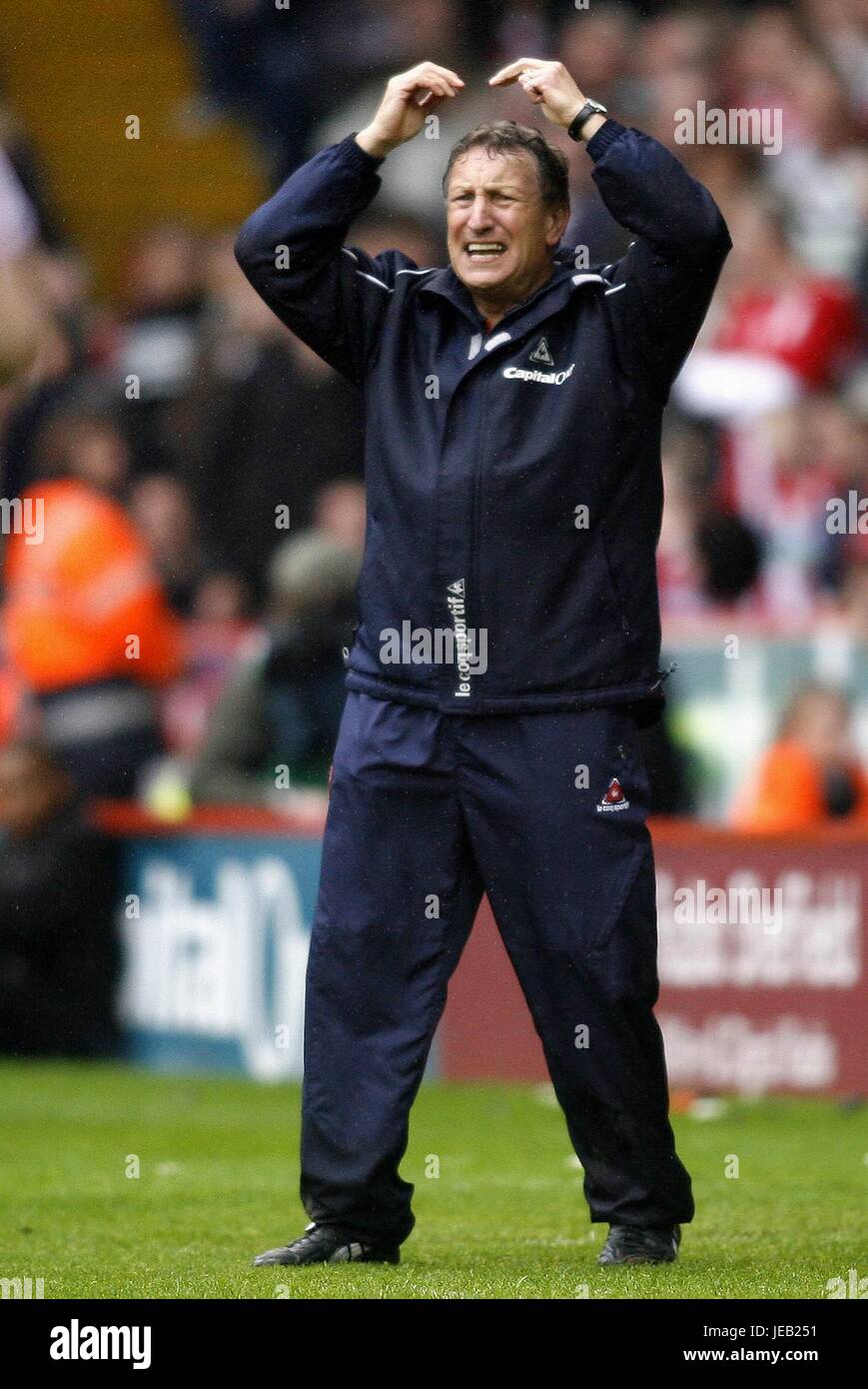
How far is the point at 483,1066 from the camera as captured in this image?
9945 mm

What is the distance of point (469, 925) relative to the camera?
5.73 meters

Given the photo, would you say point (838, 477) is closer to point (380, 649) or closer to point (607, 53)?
point (607, 53)

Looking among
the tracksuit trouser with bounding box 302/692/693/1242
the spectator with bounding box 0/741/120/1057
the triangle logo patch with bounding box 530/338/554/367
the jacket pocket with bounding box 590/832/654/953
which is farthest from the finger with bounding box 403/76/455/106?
the spectator with bounding box 0/741/120/1057

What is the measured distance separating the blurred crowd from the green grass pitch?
1.59m

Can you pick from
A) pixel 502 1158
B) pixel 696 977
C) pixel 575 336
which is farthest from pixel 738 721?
pixel 575 336

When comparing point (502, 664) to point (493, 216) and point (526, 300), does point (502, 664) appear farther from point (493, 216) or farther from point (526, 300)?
point (493, 216)

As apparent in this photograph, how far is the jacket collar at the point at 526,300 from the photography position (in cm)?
566

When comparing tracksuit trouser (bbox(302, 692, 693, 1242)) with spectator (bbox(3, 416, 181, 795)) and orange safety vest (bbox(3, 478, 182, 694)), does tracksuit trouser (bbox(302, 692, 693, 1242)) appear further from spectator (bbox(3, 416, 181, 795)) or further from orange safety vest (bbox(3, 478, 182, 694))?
orange safety vest (bbox(3, 478, 182, 694))

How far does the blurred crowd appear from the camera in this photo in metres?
11.2

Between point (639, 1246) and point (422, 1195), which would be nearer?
point (639, 1246)

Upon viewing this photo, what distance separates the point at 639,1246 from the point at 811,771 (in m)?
4.71

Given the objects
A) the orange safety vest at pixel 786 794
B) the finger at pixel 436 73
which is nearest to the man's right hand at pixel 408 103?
the finger at pixel 436 73

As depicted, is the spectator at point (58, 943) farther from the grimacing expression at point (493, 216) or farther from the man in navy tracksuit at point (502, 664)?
the grimacing expression at point (493, 216)
